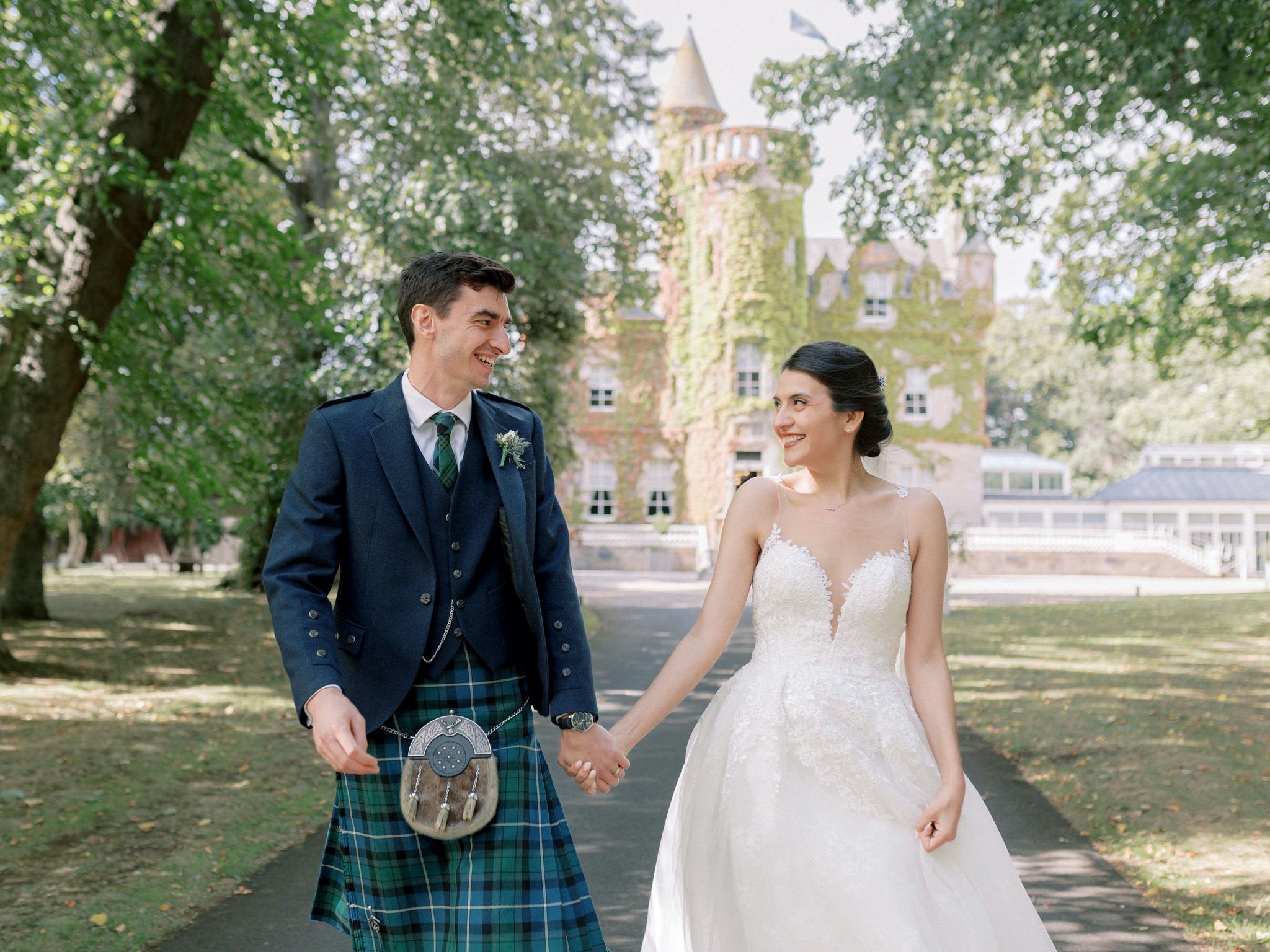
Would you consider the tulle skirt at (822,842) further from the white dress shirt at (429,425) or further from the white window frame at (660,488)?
the white window frame at (660,488)

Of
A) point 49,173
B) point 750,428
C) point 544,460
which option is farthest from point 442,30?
point 750,428

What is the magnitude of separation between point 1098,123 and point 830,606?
33.7 ft

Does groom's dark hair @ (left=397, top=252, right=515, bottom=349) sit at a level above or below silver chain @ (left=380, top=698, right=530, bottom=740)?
above

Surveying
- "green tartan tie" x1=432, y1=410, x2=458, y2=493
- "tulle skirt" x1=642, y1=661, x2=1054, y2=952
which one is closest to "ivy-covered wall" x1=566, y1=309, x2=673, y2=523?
"tulle skirt" x1=642, y1=661, x2=1054, y2=952

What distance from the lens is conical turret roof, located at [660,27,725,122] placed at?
46.5 meters

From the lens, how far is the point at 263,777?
29.3ft

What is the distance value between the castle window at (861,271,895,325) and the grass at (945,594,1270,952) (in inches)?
1094

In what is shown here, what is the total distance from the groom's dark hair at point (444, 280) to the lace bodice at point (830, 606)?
1207 millimetres

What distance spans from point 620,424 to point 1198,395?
19835 millimetres

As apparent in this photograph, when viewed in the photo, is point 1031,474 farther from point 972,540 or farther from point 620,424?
point 620,424

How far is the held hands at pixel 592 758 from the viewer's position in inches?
133

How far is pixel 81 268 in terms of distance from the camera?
39.1 ft

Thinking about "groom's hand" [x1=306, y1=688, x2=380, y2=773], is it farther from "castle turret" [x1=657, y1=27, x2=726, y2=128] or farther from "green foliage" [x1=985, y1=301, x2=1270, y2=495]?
"green foliage" [x1=985, y1=301, x2=1270, y2=495]

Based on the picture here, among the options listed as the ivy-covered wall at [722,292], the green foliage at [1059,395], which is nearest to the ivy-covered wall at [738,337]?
the ivy-covered wall at [722,292]
